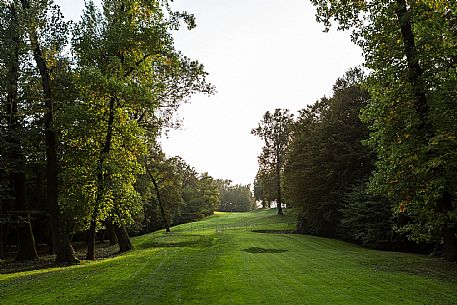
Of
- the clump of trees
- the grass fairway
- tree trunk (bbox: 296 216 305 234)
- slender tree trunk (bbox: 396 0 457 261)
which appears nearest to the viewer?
the grass fairway

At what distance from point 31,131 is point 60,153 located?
87.0 inches

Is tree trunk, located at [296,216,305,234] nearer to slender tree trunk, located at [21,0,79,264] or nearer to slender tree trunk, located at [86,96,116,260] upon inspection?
slender tree trunk, located at [86,96,116,260]

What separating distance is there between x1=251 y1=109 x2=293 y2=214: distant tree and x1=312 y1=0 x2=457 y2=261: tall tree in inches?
1621

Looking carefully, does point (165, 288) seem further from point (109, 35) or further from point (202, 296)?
point (109, 35)

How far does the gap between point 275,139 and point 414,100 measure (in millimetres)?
43766

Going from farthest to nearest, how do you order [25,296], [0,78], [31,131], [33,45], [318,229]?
[318,229] < [31,131] < [0,78] < [33,45] < [25,296]

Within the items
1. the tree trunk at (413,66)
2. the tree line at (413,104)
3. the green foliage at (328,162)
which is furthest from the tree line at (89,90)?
the green foliage at (328,162)

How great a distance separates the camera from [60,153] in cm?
2497

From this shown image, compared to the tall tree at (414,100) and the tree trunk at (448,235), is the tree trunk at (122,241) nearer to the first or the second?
the tall tree at (414,100)

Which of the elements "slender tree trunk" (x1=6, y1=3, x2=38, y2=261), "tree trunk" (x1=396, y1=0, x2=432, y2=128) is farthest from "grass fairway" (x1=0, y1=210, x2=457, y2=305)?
"slender tree trunk" (x1=6, y1=3, x2=38, y2=261)

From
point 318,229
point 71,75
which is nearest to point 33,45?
point 71,75

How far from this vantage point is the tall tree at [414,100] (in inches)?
548

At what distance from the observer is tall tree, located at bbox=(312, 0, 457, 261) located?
1392 centimetres

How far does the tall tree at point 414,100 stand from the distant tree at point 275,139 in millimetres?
41162
